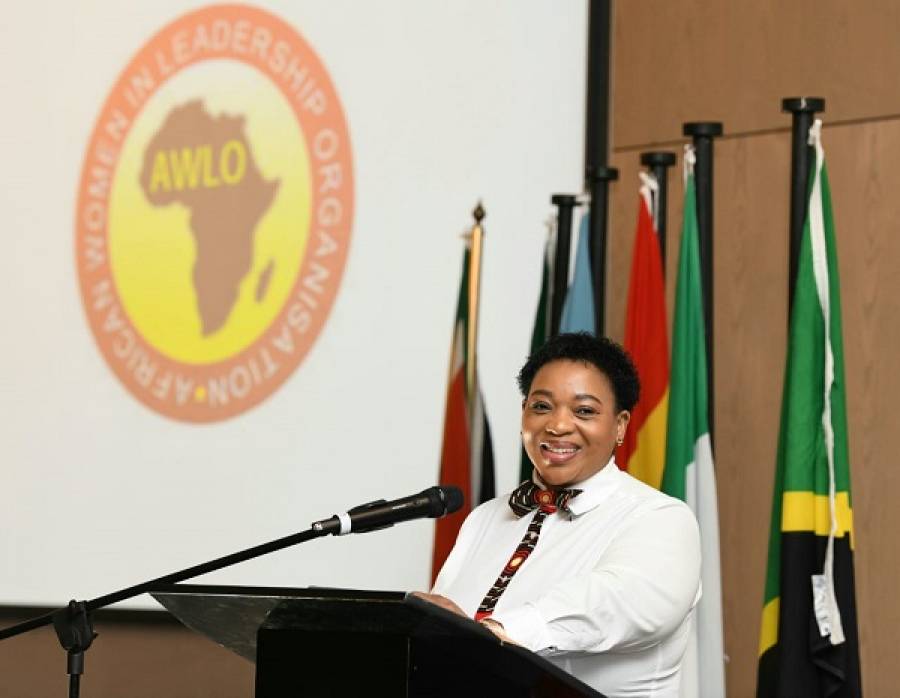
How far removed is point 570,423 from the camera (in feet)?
9.16

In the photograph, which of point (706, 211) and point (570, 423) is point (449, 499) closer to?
point (570, 423)

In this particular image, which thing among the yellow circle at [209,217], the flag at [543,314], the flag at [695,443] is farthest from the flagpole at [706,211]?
the yellow circle at [209,217]

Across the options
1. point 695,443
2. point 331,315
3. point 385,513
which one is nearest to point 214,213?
point 331,315

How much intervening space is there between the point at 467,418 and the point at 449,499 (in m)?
2.11

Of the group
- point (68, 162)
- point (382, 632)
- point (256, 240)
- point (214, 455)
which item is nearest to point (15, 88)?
point (68, 162)

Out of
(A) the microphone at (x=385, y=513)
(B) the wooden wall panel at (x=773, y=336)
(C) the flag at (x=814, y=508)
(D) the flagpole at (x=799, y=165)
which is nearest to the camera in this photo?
(A) the microphone at (x=385, y=513)

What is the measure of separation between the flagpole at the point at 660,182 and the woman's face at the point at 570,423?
1349 mm

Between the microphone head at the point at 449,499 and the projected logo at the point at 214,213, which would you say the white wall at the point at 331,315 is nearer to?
the projected logo at the point at 214,213

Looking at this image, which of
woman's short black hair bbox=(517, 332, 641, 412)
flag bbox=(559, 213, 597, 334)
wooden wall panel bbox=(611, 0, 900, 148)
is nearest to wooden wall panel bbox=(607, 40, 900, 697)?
wooden wall panel bbox=(611, 0, 900, 148)

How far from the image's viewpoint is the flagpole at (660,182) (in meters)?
4.13

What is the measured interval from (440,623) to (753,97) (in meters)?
2.71

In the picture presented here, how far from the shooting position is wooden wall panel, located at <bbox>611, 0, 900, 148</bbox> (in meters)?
4.04

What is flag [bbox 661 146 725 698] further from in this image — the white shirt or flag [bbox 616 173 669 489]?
the white shirt

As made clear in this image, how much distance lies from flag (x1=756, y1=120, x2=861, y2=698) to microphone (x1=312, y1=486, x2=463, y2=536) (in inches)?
65.8
